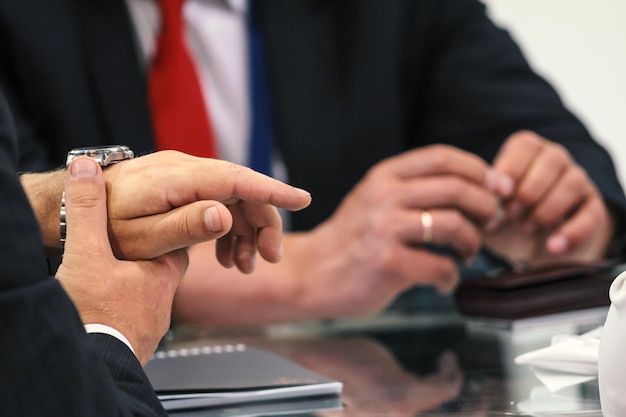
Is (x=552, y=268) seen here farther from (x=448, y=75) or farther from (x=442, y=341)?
(x=448, y=75)

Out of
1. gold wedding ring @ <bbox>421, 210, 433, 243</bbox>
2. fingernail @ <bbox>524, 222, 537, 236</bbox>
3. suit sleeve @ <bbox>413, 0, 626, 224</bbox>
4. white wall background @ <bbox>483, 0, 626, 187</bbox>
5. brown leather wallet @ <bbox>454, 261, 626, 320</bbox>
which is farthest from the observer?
white wall background @ <bbox>483, 0, 626, 187</bbox>

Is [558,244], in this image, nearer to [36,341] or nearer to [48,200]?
[48,200]

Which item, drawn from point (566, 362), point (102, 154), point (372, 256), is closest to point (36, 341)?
point (102, 154)

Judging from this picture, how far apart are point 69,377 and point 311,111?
93cm

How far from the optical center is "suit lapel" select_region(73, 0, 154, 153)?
1.23 m

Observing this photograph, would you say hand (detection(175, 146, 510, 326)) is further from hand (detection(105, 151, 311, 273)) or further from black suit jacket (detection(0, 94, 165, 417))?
black suit jacket (detection(0, 94, 165, 417))

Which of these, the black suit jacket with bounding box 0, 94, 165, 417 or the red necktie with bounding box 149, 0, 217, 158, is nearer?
the black suit jacket with bounding box 0, 94, 165, 417

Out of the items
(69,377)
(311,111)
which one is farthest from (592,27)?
(69,377)

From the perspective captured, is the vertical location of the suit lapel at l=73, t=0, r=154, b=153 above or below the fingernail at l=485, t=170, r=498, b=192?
above

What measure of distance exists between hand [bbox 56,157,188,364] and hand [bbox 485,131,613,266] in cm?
62

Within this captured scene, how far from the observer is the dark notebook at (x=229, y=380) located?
1.93 ft

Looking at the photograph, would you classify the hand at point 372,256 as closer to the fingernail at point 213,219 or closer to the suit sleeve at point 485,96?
the suit sleeve at point 485,96

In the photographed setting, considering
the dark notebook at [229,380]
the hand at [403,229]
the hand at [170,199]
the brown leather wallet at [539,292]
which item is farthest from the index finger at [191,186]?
the hand at [403,229]

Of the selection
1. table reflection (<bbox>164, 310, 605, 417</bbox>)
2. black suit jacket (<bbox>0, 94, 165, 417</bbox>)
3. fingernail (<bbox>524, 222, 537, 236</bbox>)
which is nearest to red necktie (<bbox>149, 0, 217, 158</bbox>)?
table reflection (<bbox>164, 310, 605, 417</bbox>)
